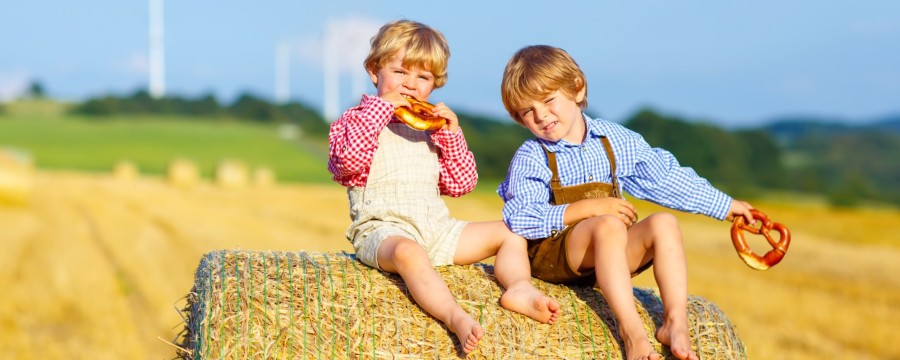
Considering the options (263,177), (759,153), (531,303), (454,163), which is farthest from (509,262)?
(759,153)

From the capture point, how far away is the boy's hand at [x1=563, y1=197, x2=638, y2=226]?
4.55 meters

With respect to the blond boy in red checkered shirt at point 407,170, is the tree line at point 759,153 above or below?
below

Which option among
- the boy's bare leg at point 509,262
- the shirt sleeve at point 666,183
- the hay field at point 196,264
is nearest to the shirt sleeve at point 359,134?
the boy's bare leg at point 509,262

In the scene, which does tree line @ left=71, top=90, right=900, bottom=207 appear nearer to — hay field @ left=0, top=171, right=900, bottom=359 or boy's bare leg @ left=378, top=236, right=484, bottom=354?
hay field @ left=0, top=171, right=900, bottom=359

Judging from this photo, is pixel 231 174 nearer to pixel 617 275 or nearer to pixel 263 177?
pixel 263 177

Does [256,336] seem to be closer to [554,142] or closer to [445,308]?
[445,308]

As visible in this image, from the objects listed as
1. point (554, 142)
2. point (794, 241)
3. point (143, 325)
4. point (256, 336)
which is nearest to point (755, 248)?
point (794, 241)

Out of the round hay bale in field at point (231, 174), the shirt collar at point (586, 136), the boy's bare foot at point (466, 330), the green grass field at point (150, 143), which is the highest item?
the shirt collar at point (586, 136)

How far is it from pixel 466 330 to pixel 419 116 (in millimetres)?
979

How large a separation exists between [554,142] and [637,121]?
18.2m

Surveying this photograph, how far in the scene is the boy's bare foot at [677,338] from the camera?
427 centimetres

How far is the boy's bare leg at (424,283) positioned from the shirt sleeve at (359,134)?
0.39 m

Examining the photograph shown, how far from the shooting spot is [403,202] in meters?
4.80

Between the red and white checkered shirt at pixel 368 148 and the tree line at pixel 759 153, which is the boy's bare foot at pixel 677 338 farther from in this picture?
the tree line at pixel 759 153
